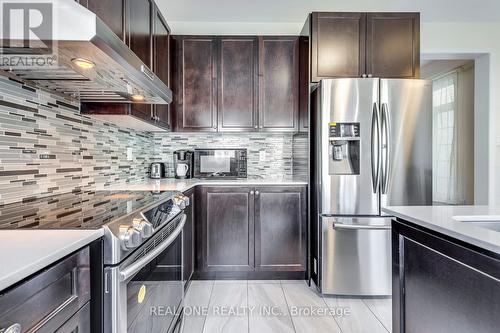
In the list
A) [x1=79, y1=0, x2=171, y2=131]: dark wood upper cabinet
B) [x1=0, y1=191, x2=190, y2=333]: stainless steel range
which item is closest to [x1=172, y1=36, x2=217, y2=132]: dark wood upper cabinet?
[x1=79, y1=0, x2=171, y2=131]: dark wood upper cabinet

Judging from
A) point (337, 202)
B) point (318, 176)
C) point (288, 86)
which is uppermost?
point (288, 86)

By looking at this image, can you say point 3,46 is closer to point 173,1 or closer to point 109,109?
point 109,109

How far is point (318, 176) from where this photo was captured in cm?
234

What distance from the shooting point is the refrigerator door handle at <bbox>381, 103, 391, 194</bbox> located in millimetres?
2254

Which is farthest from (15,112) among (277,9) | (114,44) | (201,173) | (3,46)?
(277,9)

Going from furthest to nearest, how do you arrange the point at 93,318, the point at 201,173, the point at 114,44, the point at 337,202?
1. the point at 201,173
2. the point at 337,202
3. the point at 114,44
4. the point at 93,318

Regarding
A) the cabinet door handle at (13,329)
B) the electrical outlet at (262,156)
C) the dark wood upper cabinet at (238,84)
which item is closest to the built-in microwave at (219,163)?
the electrical outlet at (262,156)

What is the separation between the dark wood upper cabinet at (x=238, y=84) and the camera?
2.81m

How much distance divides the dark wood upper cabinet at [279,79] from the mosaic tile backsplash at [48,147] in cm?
142

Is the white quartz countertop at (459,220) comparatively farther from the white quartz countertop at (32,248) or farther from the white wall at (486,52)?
the white wall at (486,52)

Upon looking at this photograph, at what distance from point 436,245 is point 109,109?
1.90 meters

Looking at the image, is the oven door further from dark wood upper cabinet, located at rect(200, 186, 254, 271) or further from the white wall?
the white wall

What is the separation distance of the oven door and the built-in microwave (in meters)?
1.32

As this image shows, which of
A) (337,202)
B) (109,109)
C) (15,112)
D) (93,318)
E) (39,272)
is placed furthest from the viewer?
(337,202)
